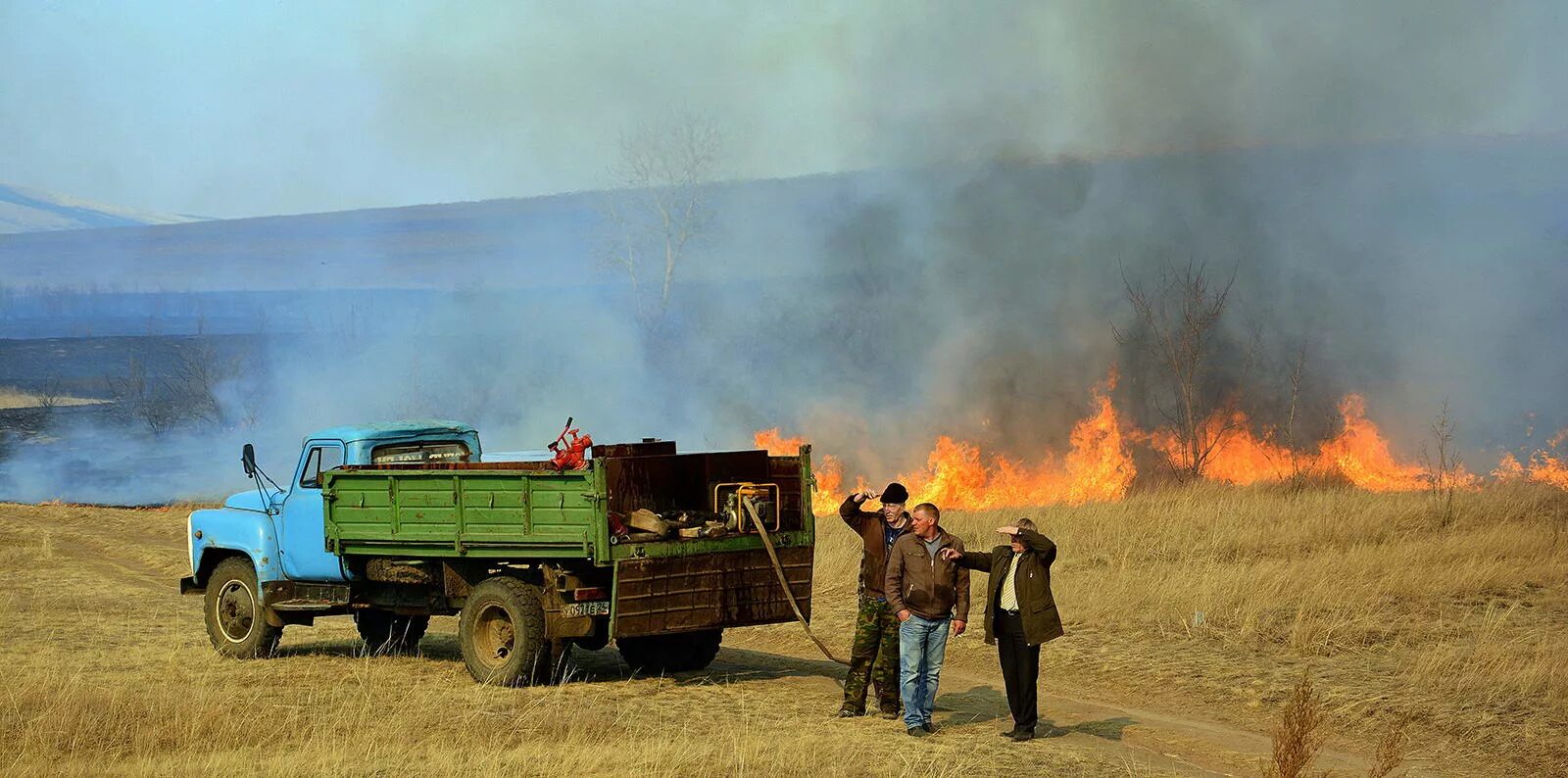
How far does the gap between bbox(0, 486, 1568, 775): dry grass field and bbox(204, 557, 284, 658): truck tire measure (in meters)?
0.40

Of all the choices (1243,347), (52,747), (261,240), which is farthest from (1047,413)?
(261,240)

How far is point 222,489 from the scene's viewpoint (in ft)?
164

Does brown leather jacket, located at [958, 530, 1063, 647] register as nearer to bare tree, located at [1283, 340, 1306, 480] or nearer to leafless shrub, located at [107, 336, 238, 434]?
bare tree, located at [1283, 340, 1306, 480]

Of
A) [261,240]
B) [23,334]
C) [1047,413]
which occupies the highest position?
[261,240]

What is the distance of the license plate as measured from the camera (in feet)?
43.7

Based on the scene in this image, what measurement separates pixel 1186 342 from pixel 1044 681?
764 inches

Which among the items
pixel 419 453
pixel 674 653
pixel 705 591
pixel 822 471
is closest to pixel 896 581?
pixel 705 591

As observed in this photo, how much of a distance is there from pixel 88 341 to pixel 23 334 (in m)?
6.42

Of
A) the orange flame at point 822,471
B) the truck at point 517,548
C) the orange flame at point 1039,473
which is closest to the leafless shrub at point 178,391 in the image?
the orange flame at point 822,471

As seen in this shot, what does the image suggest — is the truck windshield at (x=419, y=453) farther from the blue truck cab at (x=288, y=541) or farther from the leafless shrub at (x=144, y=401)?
the leafless shrub at (x=144, y=401)

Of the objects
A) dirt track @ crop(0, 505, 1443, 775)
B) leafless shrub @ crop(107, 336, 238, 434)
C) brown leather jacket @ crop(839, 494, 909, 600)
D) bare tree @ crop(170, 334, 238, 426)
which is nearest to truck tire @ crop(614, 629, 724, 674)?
dirt track @ crop(0, 505, 1443, 775)

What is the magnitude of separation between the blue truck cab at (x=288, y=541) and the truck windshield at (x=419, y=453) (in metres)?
0.01

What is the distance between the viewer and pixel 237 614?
16.2 metres

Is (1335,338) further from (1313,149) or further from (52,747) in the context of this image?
(52,747)
